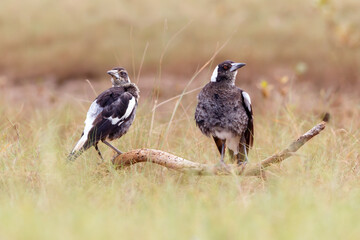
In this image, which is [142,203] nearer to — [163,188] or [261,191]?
[163,188]

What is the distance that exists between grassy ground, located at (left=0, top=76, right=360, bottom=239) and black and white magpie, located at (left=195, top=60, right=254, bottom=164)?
0.29 metres

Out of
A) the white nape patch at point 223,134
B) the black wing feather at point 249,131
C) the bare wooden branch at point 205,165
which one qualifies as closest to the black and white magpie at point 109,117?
the bare wooden branch at point 205,165

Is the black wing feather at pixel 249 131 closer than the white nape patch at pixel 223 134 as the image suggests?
No

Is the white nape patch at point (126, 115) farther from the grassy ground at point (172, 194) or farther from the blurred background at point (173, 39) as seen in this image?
the blurred background at point (173, 39)

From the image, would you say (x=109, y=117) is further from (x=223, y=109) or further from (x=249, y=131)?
(x=249, y=131)

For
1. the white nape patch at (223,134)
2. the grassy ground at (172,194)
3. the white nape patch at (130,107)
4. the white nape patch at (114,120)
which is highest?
the white nape patch at (130,107)

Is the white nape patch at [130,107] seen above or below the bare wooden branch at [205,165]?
above

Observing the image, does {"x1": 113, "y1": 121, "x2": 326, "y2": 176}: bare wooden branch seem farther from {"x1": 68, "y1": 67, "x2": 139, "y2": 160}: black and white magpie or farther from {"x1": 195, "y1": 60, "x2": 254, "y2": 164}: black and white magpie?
{"x1": 195, "y1": 60, "x2": 254, "y2": 164}: black and white magpie

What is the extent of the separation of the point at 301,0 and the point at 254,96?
4.05 m

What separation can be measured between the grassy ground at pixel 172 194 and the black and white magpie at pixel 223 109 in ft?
0.96

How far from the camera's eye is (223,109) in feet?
18.4

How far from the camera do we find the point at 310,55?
40.2 ft

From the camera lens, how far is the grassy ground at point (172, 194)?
11.0ft

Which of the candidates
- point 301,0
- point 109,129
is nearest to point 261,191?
point 109,129
